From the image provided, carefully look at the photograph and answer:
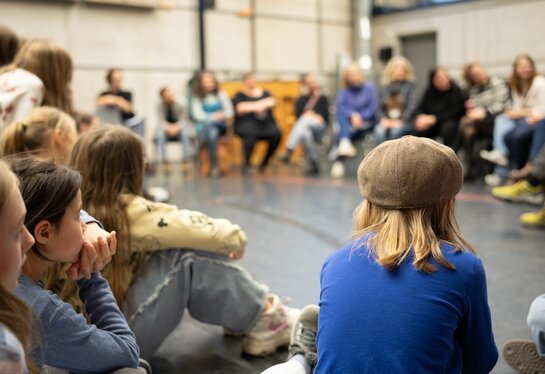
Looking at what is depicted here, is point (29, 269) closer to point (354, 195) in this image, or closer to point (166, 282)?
point (166, 282)

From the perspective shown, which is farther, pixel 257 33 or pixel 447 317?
pixel 257 33

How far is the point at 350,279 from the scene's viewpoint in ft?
4.01

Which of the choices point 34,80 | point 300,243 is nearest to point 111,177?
point 34,80

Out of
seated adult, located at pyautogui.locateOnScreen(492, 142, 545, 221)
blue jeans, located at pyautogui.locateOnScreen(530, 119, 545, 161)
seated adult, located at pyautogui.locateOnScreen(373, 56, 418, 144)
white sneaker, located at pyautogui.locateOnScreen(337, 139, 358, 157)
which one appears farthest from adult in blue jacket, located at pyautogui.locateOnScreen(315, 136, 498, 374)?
white sneaker, located at pyautogui.locateOnScreen(337, 139, 358, 157)

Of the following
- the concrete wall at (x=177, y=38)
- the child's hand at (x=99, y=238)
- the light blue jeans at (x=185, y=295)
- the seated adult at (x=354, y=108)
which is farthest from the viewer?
the concrete wall at (x=177, y=38)

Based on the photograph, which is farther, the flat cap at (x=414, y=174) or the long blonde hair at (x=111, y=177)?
the long blonde hair at (x=111, y=177)

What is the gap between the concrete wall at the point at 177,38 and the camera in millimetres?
8172

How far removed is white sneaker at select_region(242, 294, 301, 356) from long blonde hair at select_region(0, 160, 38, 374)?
3.89 ft

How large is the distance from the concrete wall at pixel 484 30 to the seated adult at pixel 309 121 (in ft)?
9.95

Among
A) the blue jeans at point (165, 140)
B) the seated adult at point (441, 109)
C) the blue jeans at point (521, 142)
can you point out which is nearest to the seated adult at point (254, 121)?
the blue jeans at point (165, 140)

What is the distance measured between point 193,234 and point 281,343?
536 millimetres

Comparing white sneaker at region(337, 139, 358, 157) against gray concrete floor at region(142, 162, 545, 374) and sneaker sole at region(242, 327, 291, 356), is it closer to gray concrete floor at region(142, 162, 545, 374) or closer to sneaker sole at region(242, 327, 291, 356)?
gray concrete floor at region(142, 162, 545, 374)

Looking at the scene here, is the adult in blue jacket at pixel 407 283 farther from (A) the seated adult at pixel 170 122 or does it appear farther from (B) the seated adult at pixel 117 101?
(A) the seated adult at pixel 170 122

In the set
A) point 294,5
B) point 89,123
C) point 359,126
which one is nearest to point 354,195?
point 359,126
